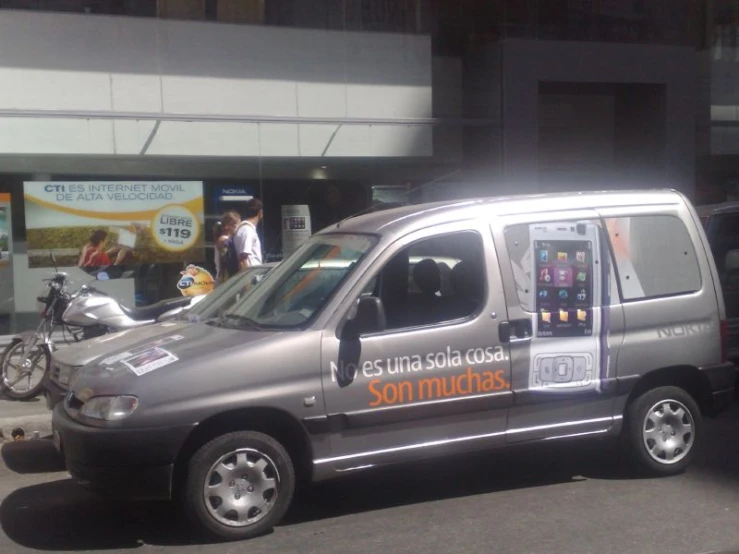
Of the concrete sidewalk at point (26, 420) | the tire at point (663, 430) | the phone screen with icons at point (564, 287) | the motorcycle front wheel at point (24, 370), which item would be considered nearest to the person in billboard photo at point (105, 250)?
the motorcycle front wheel at point (24, 370)

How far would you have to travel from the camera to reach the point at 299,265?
698 cm

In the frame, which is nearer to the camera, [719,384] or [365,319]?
[365,319]

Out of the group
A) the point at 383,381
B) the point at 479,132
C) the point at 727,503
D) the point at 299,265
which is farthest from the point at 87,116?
the point at 727,503

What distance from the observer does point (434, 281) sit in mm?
7047

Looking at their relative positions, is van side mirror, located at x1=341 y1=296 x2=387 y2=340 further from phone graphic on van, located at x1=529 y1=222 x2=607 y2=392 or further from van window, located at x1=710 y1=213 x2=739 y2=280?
van window, located at x1=710 y1=213 x2=739 y2=280

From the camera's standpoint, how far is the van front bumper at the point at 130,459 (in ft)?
18.9

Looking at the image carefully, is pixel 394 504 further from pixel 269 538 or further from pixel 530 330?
pixel 530 330

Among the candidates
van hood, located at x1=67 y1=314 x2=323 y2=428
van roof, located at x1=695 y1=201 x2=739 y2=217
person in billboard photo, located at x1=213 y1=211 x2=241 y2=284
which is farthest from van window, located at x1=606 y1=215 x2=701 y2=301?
person in billboard photo, located at x1=213 y1=211 x2=241 y2=284

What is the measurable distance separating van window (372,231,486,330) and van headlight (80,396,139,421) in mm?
1667

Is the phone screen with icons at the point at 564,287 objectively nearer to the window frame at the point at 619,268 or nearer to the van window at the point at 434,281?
the window frame at the point at 619,268

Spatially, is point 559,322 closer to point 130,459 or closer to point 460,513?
point 460,513

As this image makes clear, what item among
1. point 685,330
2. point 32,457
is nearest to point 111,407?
point 32,457

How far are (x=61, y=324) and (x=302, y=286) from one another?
4.72 metres

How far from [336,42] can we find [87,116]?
3.44m
